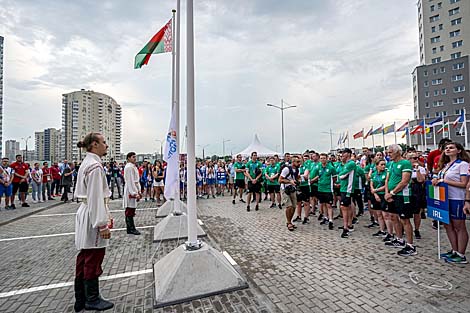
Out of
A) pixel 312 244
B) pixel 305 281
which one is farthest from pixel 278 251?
pixel 305 281

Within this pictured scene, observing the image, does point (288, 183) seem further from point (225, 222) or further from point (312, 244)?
point (225, 222)

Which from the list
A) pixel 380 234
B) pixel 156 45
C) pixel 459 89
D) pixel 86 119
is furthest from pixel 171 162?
pixel 459 89

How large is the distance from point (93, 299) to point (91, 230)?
95 cm

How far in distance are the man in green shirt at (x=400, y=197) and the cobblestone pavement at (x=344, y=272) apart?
1.04 ft

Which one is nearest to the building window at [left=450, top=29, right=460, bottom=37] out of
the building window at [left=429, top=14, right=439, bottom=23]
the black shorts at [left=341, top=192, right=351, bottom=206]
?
the building window at [left=429, top=14, right=439, bottom=23]

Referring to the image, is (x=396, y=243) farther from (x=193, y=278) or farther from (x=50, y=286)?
(x=50, y=286)

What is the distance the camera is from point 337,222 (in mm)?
8086

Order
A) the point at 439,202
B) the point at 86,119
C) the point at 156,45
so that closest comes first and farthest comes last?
the point at 439,202, the point at 156,45, the point at 86,119

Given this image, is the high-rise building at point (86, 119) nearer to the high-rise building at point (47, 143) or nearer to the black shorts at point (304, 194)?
the high-rise building at point (47, 143)

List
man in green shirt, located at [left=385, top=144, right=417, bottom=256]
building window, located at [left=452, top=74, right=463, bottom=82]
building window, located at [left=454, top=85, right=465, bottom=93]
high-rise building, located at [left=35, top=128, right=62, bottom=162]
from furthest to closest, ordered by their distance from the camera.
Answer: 1. high-rise building, located at [left=35, top=128, right=62, bottom=162]
2. building window, located at [left=454, top=85, right=465, bottom=93]
3. building window, located at [left=452, top=74, right=463, bottom=82]
4. man in green shirt, located at [left=385, top=144, right=417, bottom=256]

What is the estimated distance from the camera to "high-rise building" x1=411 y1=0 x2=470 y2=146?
164ft

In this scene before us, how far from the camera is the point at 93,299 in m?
3.36

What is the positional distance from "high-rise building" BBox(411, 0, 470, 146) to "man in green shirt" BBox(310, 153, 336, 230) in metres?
54.9

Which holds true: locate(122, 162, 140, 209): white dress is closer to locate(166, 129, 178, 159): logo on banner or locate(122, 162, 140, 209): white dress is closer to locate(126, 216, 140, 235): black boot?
locate(126, 216, 140, 235): black boot
